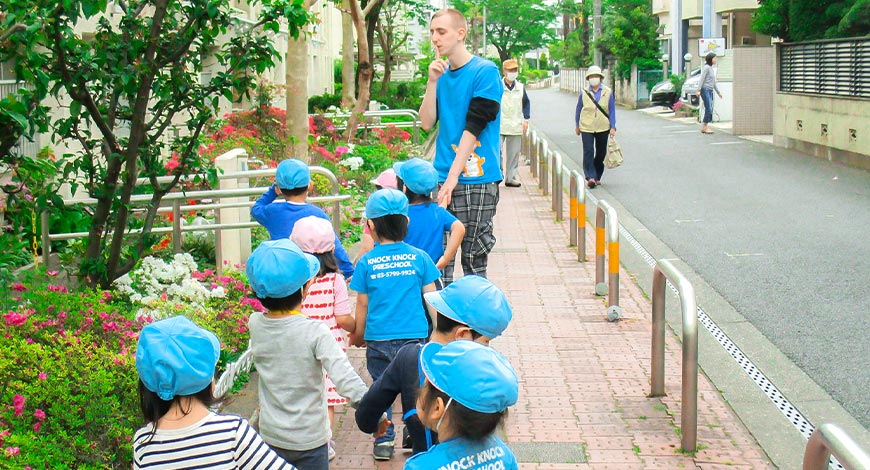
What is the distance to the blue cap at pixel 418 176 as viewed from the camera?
5.95 meters

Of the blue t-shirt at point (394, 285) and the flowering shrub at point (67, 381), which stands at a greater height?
the blue t-shirt at point (394, 285)

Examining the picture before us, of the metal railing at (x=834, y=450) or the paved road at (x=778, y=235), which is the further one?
the paved road at (x=778, y=235)

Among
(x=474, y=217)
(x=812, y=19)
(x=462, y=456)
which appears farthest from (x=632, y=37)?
(x=462, y=456)

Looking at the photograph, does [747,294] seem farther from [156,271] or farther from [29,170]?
[29,170]

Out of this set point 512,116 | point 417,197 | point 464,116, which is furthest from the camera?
point 512,116

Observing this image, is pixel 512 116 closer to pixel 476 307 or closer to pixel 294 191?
pixel 294 191

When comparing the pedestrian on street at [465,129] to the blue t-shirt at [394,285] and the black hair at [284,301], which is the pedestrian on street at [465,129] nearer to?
the blue t-shirt at [394,285]

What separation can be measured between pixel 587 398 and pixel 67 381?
3038 mm

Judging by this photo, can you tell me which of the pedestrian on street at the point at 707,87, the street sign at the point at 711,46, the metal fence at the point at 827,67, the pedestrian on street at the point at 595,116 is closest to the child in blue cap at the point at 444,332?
the pedestrian on street at the point at 595,116

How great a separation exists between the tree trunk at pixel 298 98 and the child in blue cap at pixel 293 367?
948 centimetres

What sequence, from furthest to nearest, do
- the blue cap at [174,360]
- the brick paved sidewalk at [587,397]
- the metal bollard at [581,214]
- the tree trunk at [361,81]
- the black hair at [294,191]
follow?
the tree trunk at [361,81], the metal bollard at [581,214], the black hair at [294,191], the brick paved sidewalk at [587,397], the blue cap at [174,360]

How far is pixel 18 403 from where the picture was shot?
180 inches

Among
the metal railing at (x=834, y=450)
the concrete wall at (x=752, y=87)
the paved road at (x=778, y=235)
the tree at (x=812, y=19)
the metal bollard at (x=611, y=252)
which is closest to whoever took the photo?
the metal railing at (x=834, y=450)

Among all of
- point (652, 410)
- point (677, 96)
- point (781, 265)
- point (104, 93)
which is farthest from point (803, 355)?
point (677, 96)
